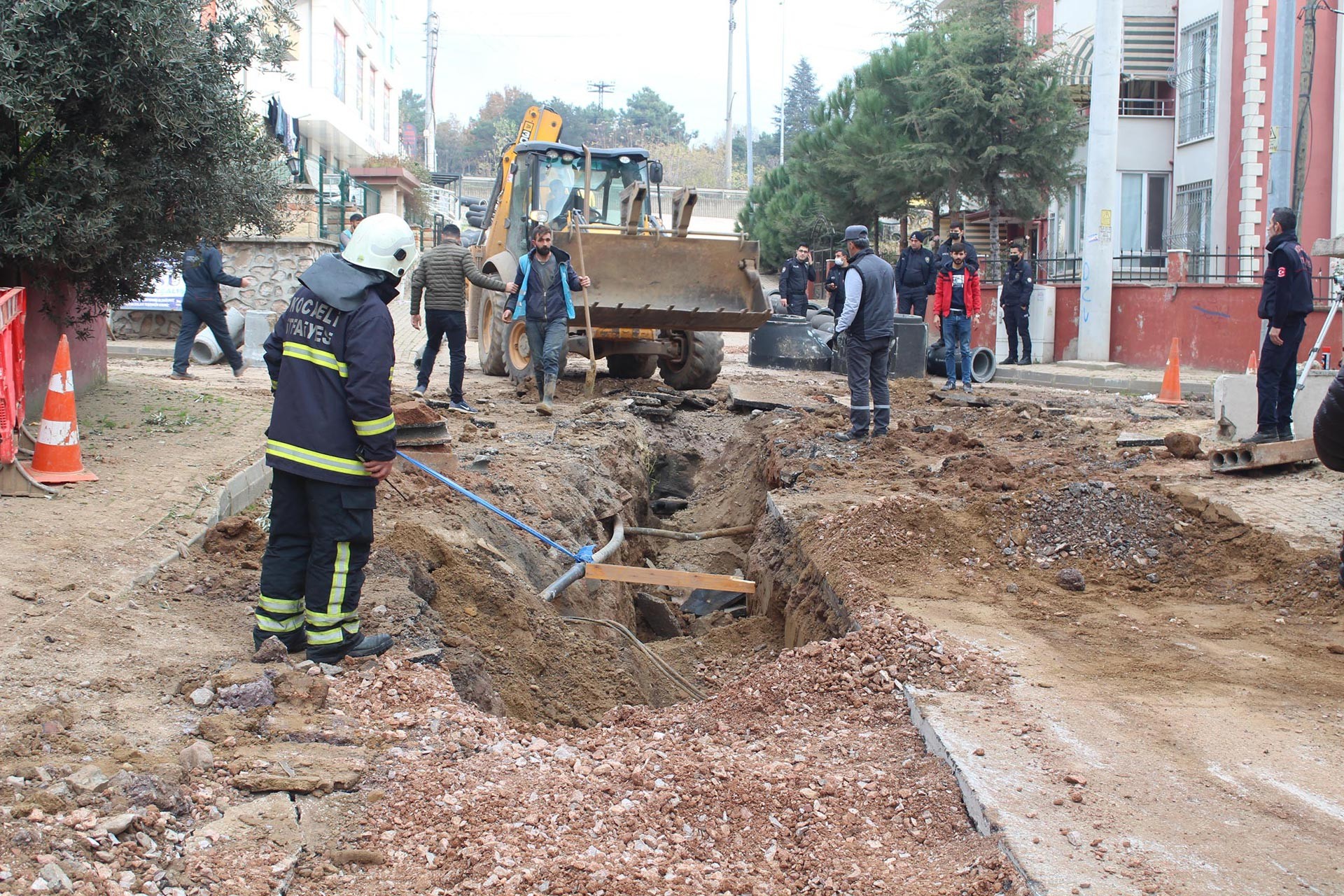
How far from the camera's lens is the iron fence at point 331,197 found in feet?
62.3

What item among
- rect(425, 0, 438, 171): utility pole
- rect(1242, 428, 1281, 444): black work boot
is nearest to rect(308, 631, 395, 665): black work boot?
rect(1242, 428, 1281, 444): black work boot

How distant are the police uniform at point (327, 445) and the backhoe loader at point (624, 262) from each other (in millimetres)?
8071

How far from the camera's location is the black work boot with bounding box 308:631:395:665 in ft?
15.0

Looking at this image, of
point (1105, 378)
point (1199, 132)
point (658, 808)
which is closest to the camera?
point (658, 808)

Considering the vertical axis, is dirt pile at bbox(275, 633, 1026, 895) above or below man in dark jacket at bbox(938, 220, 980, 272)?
below

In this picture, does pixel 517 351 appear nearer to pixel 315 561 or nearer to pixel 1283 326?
pixel 1283 326

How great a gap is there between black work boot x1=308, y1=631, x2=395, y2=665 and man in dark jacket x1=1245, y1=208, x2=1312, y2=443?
6897 mm

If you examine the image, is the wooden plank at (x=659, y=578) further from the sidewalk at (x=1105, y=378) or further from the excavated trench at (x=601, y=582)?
the sidewalk at (x=1105, y=378)

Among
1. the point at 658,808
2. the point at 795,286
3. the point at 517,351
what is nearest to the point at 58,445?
the point at 658,808

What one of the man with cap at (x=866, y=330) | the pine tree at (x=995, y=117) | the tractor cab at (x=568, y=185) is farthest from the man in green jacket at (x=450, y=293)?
the pine tree at (x=995, y=117)

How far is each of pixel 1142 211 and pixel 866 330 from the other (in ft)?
68.0

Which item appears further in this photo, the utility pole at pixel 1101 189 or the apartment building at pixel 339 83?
the apartment building at pixel 339 83

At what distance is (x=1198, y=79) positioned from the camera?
26469mm

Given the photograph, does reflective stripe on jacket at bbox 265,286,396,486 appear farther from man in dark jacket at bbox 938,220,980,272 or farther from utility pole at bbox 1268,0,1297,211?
utility pole at bbox 1268,0,1297,211
